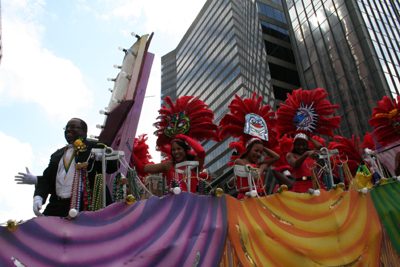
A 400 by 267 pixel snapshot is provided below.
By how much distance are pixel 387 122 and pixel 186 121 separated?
3.56 meters

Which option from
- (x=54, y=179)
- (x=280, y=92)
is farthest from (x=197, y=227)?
(x=280, y=92)

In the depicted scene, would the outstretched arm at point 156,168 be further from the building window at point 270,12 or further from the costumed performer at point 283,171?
the building window at point 270,12

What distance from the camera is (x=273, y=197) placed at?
3168 millimetres

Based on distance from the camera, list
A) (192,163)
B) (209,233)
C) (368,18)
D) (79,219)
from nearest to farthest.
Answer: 1. (79,219)
2. (209,233)
3. (192,163)
4. (368,18)

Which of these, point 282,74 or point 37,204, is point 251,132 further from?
point 282,74

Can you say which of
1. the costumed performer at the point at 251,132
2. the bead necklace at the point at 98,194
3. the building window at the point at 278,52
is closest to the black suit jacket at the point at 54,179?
the bead necklace at the point at 98,194

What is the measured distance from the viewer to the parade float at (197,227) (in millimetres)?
2377

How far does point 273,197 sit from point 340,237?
2.63 feet

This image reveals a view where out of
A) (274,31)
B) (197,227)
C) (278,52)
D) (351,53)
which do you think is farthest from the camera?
(274,31)

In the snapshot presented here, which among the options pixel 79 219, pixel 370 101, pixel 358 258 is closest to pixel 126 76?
pixel 79 219

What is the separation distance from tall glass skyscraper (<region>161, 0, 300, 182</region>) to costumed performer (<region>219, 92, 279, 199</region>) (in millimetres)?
23494

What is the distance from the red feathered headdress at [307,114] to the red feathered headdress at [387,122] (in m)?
1.02

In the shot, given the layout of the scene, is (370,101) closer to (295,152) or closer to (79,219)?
(295,152)

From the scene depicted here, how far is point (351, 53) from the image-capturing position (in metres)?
20.6
